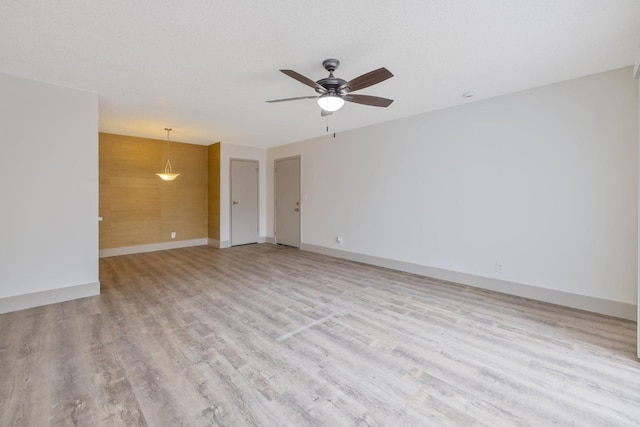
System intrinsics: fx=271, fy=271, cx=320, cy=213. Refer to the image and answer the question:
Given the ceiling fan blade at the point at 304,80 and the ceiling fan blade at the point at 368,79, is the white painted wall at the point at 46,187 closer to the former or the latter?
the ceiling fan blade at the point at 304,80

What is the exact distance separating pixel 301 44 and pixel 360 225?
11.4 feet

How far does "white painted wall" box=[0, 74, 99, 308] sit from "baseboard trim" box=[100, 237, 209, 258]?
2.68 meters

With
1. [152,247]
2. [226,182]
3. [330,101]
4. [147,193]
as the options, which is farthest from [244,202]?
[330,101]

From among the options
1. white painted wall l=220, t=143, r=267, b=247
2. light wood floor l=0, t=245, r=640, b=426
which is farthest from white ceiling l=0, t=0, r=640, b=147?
white painted wall l=220, t=143, r=267, b=247

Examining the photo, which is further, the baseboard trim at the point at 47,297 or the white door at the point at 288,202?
the white door at the point at 288,202

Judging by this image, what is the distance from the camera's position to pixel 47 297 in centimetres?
315

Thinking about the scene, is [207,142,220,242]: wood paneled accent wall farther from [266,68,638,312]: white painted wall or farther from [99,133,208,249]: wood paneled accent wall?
[266,68,638,312]: white painted wall

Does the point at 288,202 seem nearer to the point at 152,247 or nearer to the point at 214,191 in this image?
the point at 214,191

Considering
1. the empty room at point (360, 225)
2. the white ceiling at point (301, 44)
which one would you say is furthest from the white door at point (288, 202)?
the white ceiling at point (301, 44)

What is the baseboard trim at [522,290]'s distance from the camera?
281 cm

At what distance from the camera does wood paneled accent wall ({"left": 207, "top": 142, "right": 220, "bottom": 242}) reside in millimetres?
6621

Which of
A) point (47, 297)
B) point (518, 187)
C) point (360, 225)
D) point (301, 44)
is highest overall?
point (301, 44)

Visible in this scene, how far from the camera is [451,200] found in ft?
13.1

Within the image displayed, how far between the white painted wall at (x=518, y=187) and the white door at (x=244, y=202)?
309cm
